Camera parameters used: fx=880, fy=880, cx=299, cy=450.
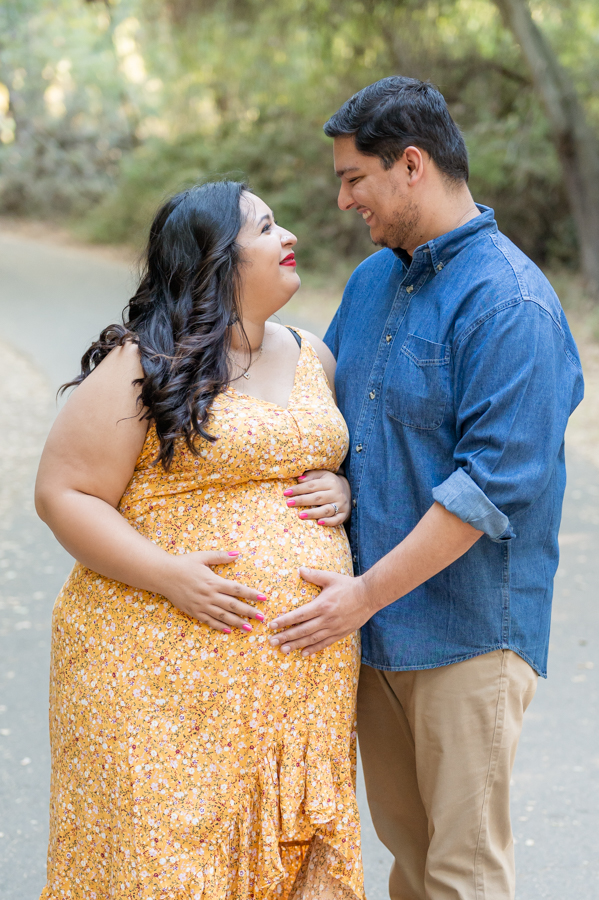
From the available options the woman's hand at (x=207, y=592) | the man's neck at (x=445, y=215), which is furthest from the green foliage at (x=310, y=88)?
the woman's hand at (x=207, y=592)

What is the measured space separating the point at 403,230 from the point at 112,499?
3.25 ft

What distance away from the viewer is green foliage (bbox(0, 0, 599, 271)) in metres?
13.4

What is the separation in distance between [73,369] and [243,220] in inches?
313

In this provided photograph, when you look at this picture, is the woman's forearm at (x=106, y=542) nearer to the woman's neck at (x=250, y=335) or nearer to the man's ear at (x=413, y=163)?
the woman's neck at (x=250, y=335)

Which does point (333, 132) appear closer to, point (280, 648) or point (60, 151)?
point (280, 648)

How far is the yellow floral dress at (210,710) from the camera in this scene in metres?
2.03

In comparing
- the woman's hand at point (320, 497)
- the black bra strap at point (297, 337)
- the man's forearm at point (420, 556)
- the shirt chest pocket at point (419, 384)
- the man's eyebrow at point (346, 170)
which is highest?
the man's eyebrow at point (346, 170)

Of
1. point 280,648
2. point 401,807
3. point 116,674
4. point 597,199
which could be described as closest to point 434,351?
point 280,648

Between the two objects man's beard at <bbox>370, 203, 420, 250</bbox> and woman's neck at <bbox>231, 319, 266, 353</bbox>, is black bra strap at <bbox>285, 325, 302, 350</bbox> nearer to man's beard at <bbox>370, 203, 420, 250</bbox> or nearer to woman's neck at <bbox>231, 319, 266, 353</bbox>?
woman's neck at <bbox>231, 319, 266, 353</bbox>

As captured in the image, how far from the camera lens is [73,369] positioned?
32.3 feet

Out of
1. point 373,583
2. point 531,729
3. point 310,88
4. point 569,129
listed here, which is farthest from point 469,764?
point 310,88

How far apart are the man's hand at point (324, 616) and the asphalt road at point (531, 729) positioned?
52.4 inches

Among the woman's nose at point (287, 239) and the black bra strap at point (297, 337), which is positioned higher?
the woman's nose at point (287, 239)

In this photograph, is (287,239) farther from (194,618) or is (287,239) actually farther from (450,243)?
(194,618)
